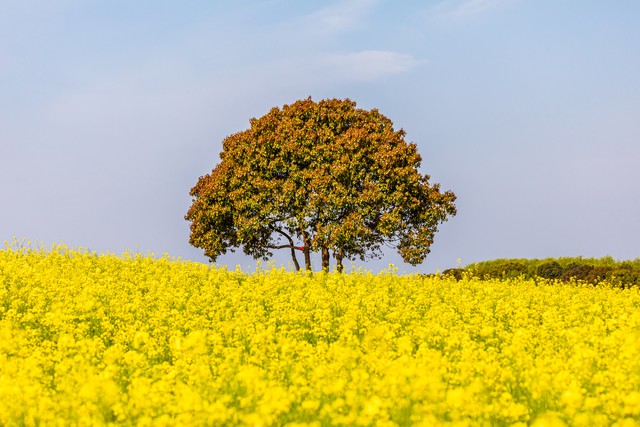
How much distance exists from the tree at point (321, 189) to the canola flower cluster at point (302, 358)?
9300 mm

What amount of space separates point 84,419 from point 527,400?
5.59 metres

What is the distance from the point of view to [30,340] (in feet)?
42.6

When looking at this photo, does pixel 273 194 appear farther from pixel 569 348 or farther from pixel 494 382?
pixel 494 382

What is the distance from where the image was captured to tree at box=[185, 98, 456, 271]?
3088 cm

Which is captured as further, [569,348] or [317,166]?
[317,166]

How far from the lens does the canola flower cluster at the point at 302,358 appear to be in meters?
7.29

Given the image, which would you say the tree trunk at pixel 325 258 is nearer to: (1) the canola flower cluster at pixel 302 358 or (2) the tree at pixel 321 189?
(2) the tree at pixel 321 189

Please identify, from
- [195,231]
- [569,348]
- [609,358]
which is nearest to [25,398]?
[609,358]

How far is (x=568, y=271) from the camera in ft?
107

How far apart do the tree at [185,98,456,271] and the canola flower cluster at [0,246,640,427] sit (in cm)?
930

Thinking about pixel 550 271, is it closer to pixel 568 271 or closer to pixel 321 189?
pixel 568 271

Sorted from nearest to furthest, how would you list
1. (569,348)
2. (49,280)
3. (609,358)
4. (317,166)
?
(609,358) → (569,348) → (49,280) → (317,166)

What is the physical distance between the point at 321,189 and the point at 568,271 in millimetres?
12293

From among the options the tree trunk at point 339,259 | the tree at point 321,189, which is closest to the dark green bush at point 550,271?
the tree at point 321,189
